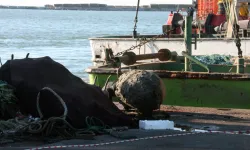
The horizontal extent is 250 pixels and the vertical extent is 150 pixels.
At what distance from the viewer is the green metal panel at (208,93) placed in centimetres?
1140

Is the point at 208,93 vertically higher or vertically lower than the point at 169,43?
lower

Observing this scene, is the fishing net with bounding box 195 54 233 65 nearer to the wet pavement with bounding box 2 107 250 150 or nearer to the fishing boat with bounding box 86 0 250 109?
the fishing boat with bounding box 86 0 250 109

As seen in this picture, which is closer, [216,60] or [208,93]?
[208,93]

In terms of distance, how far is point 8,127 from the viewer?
26.2 ft

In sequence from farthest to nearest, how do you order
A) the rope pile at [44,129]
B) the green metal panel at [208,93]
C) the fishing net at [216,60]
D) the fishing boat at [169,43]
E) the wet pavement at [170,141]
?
1. the fishing boat at [169,43]
2. the fishing net at [216,60]
3. the green metal panel at [208,93]
4. the rope pile at [44,129]
5. the wet pavement at [170,141]

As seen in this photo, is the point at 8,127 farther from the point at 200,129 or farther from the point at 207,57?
the point at 207,57

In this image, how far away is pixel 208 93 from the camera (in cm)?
1155

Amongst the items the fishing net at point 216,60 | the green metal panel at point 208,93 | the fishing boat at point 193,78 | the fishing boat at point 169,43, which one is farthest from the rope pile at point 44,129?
the fishing boat at point 169,43

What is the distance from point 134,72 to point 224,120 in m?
1.47

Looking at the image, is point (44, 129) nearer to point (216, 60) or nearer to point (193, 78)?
point (193, 78)

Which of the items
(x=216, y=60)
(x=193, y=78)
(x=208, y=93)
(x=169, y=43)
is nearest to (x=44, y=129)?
(x=193, y=78)

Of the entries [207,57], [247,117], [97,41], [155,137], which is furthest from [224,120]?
[97,41]

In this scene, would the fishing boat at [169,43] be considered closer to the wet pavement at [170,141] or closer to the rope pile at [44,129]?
the wet pavement at [170,141]

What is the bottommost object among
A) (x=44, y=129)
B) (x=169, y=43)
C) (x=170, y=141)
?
(x=170, y=141)
